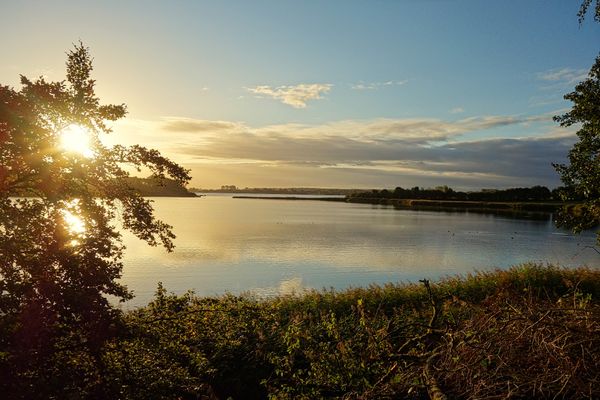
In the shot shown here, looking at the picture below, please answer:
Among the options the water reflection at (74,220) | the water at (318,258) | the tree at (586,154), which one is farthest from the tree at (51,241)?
the water at (318,258)

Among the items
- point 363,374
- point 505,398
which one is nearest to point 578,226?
point 363,374

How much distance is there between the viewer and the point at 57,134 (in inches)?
258

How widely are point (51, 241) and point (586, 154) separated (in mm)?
18179

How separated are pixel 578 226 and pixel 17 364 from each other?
62.5 feet

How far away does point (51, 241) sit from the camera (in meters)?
6.40

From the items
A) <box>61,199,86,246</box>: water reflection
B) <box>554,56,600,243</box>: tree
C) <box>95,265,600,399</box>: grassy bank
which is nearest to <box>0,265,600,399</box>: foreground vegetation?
<box>95,265,600,399</box>: grassy bank

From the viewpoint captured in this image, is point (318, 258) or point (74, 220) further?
point (318, 258)

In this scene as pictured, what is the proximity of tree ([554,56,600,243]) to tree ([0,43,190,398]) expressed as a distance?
665 inches

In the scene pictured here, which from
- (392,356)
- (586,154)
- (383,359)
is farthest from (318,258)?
(392,356)

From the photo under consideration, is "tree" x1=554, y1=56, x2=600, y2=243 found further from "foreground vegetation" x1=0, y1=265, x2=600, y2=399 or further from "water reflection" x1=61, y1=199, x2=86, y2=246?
"water reflection" x1=61, y1=199, x2=86, y2=246

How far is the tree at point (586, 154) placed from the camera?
16.8 m

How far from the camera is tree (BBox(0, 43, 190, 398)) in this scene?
5941 mm

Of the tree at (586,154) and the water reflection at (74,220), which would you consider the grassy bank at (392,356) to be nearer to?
the water reflection at (74,220)

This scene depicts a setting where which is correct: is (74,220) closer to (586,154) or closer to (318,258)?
(586,154)
